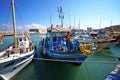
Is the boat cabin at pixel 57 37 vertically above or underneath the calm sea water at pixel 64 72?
above

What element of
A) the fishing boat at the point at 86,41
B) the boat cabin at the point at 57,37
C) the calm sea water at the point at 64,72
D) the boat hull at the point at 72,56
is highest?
the boat cabin at the point at 57,37

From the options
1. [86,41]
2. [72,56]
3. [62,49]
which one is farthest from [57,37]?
[86,41]

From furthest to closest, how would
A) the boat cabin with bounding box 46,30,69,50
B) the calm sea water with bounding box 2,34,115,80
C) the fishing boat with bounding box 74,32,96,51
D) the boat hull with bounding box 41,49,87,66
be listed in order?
the boat cabin with bounding box 46,30,69,50
the fishing boat with bounding box 74,32,96,51
the boat hull with bounding box 41,49,87,66
the calm sea water with bounding box 2,34,115,80

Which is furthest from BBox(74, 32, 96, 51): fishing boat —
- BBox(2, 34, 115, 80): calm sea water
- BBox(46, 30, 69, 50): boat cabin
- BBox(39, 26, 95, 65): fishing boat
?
BBox(46, 30, 69, 50): boat cabin

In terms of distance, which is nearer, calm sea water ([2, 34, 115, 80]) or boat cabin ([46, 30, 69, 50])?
calm sea water ([2, 34, 115, 80])

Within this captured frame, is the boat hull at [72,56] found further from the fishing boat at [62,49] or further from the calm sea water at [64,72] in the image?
the calm sea water at [64,72]

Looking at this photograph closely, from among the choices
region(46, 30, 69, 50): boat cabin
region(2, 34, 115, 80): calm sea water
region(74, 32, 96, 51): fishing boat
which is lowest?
region(2, 34, 115, 80): calm sea water

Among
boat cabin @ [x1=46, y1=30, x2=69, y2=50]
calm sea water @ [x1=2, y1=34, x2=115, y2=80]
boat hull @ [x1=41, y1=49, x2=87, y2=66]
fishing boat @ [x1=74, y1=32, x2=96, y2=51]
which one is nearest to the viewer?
calm sea water @ [x1=2, y1=34, x2=115, y2=80]

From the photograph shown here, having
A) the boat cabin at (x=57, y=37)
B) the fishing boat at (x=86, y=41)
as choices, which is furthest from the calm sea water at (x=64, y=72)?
the boat cabin at (x=57, y=37)

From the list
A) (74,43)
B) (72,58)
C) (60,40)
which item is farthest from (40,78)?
(60,40)

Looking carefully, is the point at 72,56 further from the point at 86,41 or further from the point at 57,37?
the point at 86,41

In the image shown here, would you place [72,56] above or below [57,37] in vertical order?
below

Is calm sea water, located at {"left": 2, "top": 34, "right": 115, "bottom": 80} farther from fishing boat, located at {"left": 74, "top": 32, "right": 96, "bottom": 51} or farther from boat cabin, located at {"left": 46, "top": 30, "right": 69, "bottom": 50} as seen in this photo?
boat cabin, located at {"left": 46, "top": 30, "right": 69, "bottom": 50}

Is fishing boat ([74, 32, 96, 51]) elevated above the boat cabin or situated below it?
below
